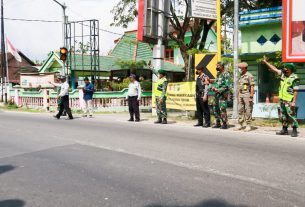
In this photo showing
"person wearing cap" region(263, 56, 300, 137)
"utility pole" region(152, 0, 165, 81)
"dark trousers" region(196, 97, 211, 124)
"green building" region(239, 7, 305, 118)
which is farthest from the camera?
"utility pole" region(152, 0, 165, 81)

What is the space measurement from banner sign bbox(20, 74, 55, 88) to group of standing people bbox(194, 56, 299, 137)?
1367 centimetres

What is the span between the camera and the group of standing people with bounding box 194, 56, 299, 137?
9.32 metres

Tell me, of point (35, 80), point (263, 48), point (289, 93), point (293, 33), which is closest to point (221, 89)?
point (289, 93)

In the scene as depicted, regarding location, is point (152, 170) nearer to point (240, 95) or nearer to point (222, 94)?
point (240, 95)

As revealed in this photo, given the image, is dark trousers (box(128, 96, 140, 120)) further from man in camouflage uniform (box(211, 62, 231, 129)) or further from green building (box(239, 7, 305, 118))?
green building (box(239, 7, 305, 118))

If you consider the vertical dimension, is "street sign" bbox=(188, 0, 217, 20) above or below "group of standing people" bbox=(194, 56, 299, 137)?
above

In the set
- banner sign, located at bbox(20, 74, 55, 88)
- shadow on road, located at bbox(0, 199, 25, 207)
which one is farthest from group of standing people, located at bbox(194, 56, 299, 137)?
banner sign, located at bbox(20, 74, 55, 88)

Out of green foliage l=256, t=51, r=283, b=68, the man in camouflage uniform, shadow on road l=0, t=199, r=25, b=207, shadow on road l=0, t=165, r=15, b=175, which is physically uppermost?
green foliage l=256, t=51, r=283, b=68

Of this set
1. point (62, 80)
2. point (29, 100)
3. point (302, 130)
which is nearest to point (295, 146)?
point (302, 130)

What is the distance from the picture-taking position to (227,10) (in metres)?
20.7

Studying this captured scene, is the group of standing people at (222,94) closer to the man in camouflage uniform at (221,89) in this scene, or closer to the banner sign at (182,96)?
the man in camouflage uniform at (221,89)

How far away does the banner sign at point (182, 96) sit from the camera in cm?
1359

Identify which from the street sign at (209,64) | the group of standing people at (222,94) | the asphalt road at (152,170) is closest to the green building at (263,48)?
the street sign at (209,64)

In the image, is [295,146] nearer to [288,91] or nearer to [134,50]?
[288,91]
